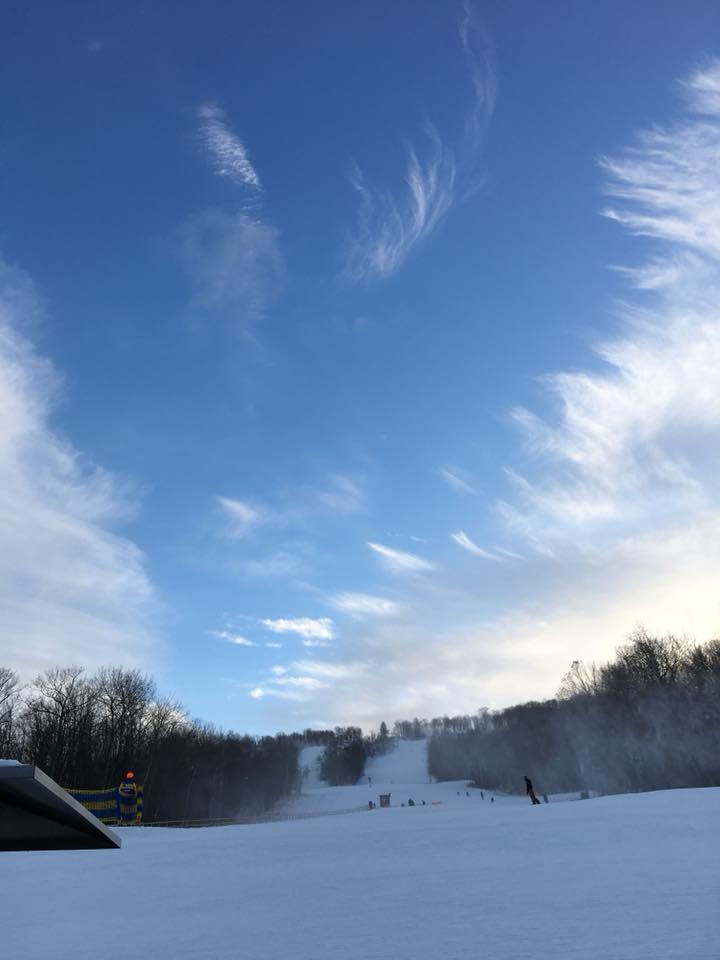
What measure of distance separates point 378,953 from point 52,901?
21.1 feet

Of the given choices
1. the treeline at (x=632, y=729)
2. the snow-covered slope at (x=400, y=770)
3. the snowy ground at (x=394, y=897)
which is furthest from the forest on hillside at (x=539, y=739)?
the snow-covered slope at (x=400, y=770)

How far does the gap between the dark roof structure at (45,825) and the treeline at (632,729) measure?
56.4 metres

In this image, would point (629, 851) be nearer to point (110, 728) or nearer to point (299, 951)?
point (299, 951)

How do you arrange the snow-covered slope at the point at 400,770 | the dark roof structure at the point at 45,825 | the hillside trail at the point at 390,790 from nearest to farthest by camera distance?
the dark roof structure at the point at 45,825 < the hillside trail at the point at 390,790 < the snow-covered slope at the point at 400,770

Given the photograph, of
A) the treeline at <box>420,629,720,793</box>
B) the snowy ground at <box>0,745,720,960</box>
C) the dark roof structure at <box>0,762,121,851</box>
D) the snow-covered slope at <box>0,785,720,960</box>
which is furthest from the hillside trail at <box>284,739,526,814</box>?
the dark roof structure at <box>0,762,121,851</box>

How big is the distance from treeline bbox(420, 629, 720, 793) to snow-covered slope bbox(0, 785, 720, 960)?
42.2 meters

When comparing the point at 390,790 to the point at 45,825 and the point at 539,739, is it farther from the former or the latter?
the point at 45,825

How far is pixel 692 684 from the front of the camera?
197 feet

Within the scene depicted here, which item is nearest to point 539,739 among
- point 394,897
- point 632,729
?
point 632,729

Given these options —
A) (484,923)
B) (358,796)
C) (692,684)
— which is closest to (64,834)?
(484,923)

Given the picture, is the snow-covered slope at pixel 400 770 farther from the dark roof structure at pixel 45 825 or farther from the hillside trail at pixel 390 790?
the dark roof structure at pixel 45 825

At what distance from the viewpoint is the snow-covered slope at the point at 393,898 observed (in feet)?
21.8

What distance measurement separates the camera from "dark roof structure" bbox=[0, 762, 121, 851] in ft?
13.3

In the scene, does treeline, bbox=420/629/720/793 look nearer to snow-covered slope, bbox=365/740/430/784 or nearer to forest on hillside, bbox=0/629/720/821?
forest on hillside, bbox=0/629/720/821
